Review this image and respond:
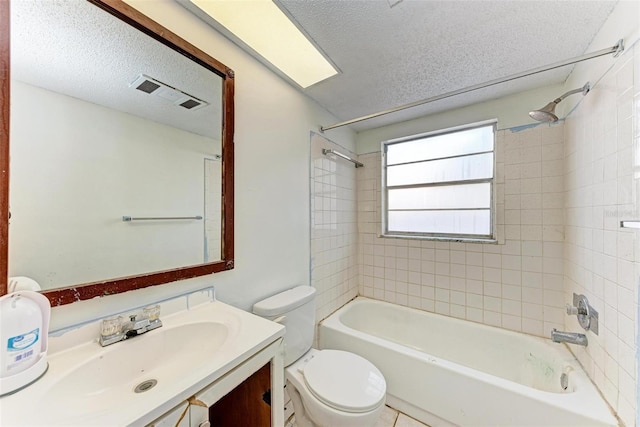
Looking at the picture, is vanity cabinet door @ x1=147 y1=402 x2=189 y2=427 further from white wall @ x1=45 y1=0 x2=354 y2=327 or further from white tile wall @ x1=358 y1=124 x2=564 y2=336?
white tile wall @ x1=358 y1=124 x2=564 y2=336

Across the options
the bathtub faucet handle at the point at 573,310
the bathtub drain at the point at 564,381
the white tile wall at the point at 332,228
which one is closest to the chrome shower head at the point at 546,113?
the bathtub faucet handle at the point at 573,310

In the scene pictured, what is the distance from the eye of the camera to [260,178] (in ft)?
4.67

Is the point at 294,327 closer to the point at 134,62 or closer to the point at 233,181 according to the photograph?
the point at 233,181

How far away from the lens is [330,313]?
2.09 metres

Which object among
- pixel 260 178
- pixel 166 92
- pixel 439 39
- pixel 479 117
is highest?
pixel 439 39

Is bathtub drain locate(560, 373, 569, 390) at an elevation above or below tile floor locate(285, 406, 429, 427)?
above

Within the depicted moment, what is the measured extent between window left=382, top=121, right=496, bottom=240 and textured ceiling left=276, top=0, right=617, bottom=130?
1.48ft

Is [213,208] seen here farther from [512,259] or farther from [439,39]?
[512,259]

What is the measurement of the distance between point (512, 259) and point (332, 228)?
1449 millimetres

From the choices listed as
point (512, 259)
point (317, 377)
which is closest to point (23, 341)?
point (317, 377)

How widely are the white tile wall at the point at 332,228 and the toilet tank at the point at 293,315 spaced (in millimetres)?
348

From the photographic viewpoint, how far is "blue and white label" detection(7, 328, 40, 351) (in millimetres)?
571

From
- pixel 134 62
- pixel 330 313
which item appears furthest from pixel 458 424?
pixel 134 62

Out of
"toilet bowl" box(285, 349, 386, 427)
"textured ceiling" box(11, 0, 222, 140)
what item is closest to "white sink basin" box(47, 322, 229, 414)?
"toilet bowl" box(285, 349, 386, 427)
